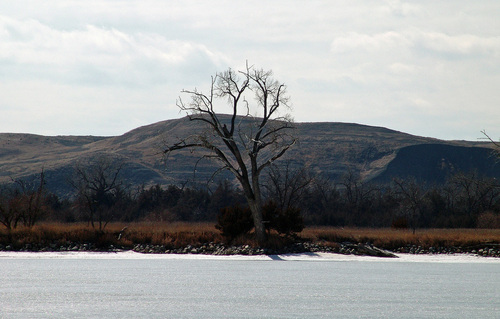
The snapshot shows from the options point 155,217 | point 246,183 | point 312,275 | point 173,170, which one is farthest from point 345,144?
point 312,275

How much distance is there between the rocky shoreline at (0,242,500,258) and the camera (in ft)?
98.4

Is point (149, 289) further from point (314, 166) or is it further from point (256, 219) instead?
point (314, 166)

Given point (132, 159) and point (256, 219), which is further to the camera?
point (132, 159)

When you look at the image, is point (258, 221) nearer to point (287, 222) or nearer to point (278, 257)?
point (287, 222)

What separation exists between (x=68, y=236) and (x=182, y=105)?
9.30 m

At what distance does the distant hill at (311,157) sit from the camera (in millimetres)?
119125

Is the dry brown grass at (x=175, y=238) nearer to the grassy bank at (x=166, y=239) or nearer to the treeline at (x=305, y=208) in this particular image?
the grassy bank at (x=166, y=239)

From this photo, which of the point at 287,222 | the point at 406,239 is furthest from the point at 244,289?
the point at 406,239

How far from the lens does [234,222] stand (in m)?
31.8

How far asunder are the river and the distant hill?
272ft

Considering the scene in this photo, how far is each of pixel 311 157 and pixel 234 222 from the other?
10480cm

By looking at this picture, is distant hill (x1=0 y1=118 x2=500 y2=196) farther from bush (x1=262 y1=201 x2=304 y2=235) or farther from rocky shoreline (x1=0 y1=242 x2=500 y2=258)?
bush (x1=262 y1=201 x2=304 y2=235)

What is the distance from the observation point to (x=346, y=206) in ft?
198

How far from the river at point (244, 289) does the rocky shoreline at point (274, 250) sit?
3.52 meters
